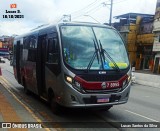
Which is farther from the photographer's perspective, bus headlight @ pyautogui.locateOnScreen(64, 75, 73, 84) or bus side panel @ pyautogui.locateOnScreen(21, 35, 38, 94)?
bus side panel @ pyautogui.locateOnScreen(21, 35, 38, 94)

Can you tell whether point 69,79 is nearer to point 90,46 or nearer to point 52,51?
point 90,46

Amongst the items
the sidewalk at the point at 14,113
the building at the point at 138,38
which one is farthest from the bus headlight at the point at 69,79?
the building at the point at 138,38

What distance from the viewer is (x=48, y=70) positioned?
1066cm

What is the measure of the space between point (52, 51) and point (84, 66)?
136cm

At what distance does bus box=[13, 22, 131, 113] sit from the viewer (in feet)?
30.3

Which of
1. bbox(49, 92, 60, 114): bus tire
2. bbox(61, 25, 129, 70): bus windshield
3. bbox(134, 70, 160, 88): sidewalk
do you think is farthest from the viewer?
bbox(134, 70, 160, 88): sidewalk

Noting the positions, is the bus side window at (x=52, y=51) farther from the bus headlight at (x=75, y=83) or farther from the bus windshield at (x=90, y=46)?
the bus headlight at (x=75, y=83)

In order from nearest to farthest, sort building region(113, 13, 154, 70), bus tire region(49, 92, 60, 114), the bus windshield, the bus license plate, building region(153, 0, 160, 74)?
the bus license plate → the bus windshield → bus tire region(49, 92, 60, 114) → building region(153, 0, 160, 74) → building region(113, 13, 154, 70)

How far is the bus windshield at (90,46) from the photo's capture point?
31.3 ft

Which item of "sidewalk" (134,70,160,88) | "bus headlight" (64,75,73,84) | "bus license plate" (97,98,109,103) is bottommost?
"sidewalk" (134,70,160,88)

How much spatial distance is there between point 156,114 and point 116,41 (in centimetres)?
305

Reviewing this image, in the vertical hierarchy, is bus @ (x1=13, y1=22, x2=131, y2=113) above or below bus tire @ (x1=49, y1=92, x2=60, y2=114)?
above

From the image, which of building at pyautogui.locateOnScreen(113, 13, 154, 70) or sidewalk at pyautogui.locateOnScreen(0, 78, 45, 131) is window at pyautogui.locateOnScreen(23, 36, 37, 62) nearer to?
sidewalk at pyautogui.locateOnScreen(0, 78, 45, 131)

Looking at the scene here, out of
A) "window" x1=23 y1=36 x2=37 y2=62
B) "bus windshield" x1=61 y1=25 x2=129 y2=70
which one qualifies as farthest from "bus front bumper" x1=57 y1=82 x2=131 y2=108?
"window" x1=23 y1=36 x2=37 y2=62
